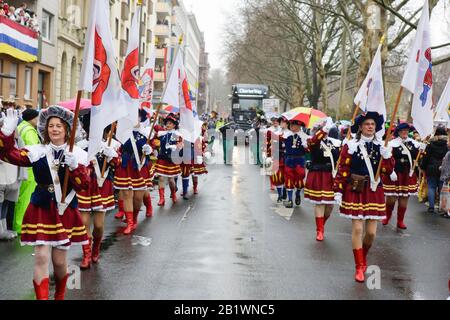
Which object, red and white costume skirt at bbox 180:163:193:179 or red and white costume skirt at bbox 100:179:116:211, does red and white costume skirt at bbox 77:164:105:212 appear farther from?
red and white costume skirt at bbox 180:163:193:179

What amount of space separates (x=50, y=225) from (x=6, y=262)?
92.2 inches

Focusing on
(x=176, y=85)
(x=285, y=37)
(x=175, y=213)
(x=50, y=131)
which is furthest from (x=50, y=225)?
(x=285, y=37)

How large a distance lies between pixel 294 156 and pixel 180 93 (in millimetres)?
2464

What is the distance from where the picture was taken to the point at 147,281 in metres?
6.74

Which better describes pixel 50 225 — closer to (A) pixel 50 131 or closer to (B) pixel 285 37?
(A) pixel 50 131

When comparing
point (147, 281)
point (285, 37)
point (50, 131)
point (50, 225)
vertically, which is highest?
point (285, 37)

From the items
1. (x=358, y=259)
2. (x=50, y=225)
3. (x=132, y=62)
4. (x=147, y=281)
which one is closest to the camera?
A: (x=50, y=225)

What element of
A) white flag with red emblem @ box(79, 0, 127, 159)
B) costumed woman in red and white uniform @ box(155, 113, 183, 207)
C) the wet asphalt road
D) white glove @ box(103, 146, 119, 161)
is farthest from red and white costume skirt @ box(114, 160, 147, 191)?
white flag with red emblem @ box(79, 0, 127, 159)

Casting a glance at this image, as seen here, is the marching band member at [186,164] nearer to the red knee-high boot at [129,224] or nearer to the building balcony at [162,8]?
the red knee-high boot at [129,224]

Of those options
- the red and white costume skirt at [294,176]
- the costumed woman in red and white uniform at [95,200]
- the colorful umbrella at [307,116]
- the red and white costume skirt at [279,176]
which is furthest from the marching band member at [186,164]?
the costumed woman in red and white uniform at [95,200]

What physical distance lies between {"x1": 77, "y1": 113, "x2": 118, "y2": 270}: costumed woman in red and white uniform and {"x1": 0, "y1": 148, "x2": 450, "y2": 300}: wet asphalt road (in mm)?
209

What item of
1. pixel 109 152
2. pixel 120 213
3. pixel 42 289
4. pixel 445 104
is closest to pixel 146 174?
pixel 120 213

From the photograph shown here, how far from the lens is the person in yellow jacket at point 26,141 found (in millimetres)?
8734

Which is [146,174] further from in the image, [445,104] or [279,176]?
[445,104]
